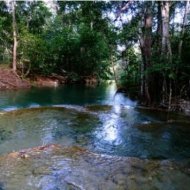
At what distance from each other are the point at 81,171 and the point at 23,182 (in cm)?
115

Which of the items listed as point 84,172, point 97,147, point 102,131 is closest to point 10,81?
point 102,131

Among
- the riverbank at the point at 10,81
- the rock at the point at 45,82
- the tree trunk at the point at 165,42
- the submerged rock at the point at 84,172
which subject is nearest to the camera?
the submerged rock at the point at 84,172

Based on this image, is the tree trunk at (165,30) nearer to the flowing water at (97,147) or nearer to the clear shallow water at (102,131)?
the flowing water at (97,147)

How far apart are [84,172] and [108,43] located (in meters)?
13.2

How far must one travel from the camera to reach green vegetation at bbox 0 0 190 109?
43.9ft

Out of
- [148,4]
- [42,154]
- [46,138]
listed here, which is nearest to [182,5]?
[148,4]

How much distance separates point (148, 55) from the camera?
14.2 metres

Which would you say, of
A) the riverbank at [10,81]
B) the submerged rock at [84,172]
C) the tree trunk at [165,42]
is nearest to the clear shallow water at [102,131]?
the submerged rock at [84,172]

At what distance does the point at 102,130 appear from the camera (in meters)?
9.57

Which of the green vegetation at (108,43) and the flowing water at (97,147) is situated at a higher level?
the green vegetation at (108,43)

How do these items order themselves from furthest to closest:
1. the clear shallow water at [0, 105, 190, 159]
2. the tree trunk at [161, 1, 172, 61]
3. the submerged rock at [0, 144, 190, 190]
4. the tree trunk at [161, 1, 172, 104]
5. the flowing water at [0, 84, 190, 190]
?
the tree trunk at [161, 1, 172, 61]
the tree trunk at [161, 1, 172, 104]
the clear shallow water at [0, 105, 190, 159]
the flowing water at [0, 84, 190, 190]
the submerged rock at [0, 144, 190, 190]

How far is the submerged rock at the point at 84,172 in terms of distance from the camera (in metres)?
5.13

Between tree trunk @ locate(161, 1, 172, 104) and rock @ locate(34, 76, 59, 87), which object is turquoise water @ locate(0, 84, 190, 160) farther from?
rock @ locate(34, 76, 59, 87)

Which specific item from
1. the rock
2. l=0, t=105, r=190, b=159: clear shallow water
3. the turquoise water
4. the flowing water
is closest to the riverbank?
the rock
